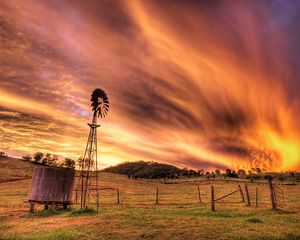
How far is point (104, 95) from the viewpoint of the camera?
113ft

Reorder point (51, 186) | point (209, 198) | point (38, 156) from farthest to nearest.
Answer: point (38, 156), point (209, 198), point (51, 186)

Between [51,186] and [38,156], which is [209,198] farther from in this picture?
[38,156]

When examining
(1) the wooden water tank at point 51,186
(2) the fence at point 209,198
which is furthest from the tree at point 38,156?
(1) the wooden water tank at point 51,186

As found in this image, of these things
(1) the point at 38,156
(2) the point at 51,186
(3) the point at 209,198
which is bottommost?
(3) the point at 209,198

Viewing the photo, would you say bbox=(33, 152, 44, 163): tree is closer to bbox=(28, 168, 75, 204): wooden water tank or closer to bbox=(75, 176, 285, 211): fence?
bbox=(75, 176, 285, 211): fence

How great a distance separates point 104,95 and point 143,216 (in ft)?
55.4

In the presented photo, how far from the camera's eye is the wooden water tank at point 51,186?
31.9 meters

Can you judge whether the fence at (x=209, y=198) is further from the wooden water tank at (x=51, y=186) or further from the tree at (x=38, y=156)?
the tree at (x=38, y=156)

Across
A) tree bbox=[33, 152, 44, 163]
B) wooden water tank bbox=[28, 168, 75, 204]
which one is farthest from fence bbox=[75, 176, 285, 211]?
tree bbox=[33, 152, 44, 163]

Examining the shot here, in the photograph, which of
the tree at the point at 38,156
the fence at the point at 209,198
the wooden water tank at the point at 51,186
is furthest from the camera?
the tree at the point at 38,156

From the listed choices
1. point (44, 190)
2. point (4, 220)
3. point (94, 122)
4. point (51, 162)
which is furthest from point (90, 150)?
point (51, 162)

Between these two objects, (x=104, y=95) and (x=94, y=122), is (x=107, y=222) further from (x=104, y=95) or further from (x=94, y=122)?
(x=104, y=95)

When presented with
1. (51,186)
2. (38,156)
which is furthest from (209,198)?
(38,156)

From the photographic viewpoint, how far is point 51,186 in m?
32.4
